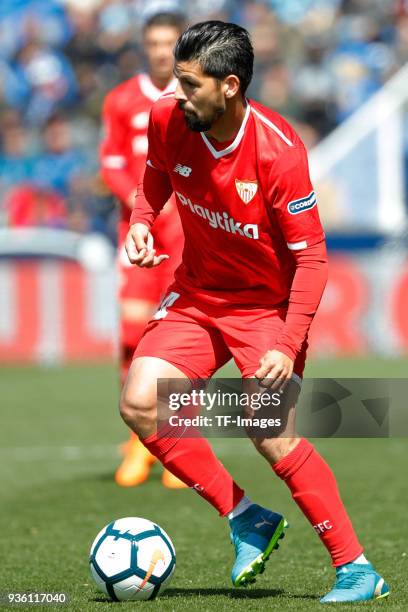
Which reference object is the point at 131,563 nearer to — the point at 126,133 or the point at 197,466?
the point at 197,466

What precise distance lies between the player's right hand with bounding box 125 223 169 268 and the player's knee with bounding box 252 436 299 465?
2.53ft

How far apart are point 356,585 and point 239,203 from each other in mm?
1436

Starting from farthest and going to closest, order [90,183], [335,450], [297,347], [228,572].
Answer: [90,183]
[335,450]
[228,572]
[297,347]

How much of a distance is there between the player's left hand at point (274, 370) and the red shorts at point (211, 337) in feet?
0.75

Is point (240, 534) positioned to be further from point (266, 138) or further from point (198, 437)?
point (266, 138)

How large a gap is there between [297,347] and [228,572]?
1.23m

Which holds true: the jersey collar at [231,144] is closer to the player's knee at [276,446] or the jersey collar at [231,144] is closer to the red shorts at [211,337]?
the red shorts at [211,337]

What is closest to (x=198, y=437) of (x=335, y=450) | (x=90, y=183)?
(x=335, y=450)

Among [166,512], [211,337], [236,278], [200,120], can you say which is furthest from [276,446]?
[166,512]

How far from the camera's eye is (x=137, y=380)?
14.9ft

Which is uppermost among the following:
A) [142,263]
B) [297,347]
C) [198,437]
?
[142,263]

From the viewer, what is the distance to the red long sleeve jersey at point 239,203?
4.33 m

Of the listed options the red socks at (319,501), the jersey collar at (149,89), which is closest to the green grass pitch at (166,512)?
the red socks at (319,501)

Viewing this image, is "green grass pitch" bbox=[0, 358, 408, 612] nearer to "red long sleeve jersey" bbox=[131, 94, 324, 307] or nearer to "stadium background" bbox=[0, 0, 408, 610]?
"stadium background" bbox=[0, 0, 408, 610]
